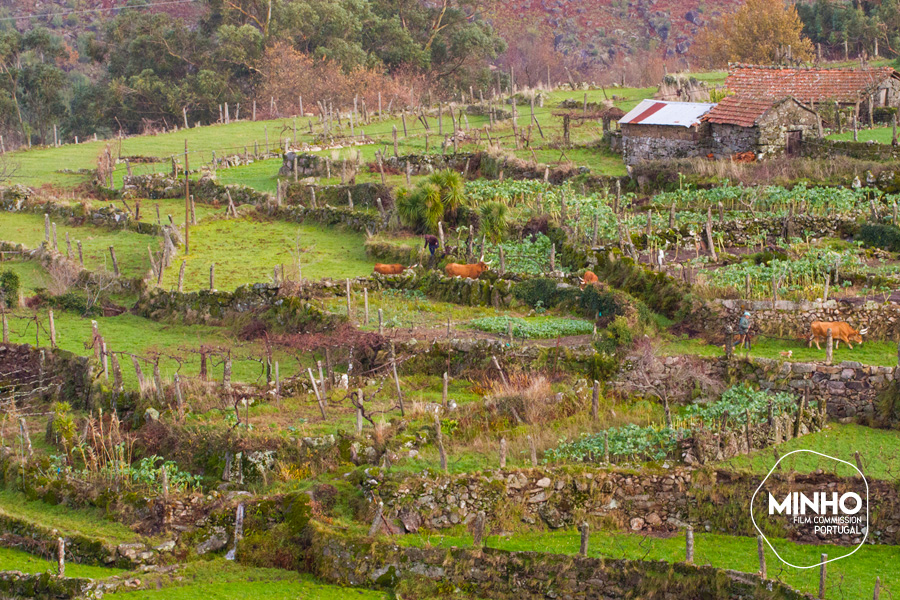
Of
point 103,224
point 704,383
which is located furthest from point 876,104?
A: point 103,224

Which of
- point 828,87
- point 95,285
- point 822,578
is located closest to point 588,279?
point 822,578

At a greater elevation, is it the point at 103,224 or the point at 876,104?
the point at 876,104

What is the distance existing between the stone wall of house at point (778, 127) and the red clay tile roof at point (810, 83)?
1.47 meters

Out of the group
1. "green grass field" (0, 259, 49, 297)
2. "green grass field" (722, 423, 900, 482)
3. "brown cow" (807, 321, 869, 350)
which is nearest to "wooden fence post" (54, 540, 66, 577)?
"green grass field" (722, 423, 900, 482)

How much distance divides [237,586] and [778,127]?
2998 cm

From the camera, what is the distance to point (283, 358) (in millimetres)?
29562

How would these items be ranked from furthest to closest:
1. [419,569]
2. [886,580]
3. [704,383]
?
[704,383] < [419,569] < [886,580]

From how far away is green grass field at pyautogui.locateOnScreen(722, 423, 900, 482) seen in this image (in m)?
20.5

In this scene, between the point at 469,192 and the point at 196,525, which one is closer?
the point at 196,525

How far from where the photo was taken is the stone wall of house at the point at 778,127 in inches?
1686

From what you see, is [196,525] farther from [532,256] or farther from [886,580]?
[532,256]

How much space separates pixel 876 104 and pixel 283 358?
28300mm

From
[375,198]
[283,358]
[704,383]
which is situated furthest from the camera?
[375,198]

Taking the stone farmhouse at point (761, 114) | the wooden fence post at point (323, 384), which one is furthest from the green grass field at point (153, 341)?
the stone farmhouse at point (761, 114)
